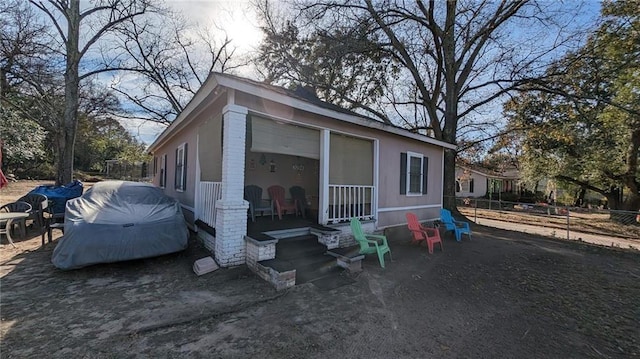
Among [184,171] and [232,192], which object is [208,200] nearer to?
[232,192]

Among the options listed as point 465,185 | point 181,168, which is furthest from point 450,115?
point 465,185

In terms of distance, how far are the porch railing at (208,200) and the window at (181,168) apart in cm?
190

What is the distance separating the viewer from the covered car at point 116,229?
4008 millimetres

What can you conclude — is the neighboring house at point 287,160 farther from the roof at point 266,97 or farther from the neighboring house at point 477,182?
the neighboring house at point 477,182

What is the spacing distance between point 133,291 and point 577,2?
14.9 m

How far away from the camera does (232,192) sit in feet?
14.3

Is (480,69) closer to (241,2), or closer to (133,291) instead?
(241,2)

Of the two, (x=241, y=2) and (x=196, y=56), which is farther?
(x=196, y=56)

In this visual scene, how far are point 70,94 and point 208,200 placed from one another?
33.9ft

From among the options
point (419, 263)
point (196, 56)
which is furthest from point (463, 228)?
point (196, 56)

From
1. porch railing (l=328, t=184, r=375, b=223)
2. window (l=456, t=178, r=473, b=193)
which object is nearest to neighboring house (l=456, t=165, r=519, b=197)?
window (l=456, t=178, r=473, b=193)

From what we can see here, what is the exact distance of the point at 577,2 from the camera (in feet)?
31.1

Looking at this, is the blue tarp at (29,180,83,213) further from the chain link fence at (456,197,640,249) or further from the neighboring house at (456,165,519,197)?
the neighboring house at (456,165,519,197)

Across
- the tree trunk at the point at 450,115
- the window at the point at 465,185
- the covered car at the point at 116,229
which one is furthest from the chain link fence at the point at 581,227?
the window at the point at 465,185
